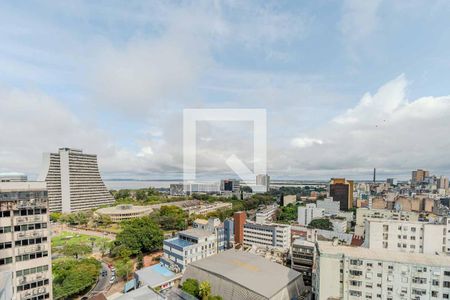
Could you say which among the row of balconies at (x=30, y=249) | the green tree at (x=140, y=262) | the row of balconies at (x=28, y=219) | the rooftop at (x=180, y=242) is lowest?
the green tree at (x=140, y=262)


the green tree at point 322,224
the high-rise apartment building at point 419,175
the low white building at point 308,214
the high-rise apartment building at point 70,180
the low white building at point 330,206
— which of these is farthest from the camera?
the high-rise apartment building at point 419,175

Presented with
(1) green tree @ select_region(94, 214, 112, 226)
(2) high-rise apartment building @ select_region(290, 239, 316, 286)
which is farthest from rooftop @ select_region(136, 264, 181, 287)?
(1) green tree @ select_region(94, 214, 112, 226)

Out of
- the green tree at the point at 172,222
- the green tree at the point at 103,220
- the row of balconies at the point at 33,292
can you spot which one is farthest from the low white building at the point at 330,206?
the row of balconies at the point at 33,292

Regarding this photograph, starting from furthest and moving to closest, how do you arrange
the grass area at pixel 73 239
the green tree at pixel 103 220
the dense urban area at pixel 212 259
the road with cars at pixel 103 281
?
the green tree at pixel 103 220 → the grass area at pixel 73 239 → the road with cars at pixel 103 281 → the dense urban area at pixel 212 259

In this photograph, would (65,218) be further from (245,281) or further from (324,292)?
(324,292)

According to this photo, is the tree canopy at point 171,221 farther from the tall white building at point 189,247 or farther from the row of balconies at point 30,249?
the row of balconies at point 30,249


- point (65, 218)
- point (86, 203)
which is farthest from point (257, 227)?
point (86, 203)

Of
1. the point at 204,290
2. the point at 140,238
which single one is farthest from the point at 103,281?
the point at 204,290

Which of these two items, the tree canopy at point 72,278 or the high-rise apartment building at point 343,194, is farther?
the high-rise apartment building at point 343,194
